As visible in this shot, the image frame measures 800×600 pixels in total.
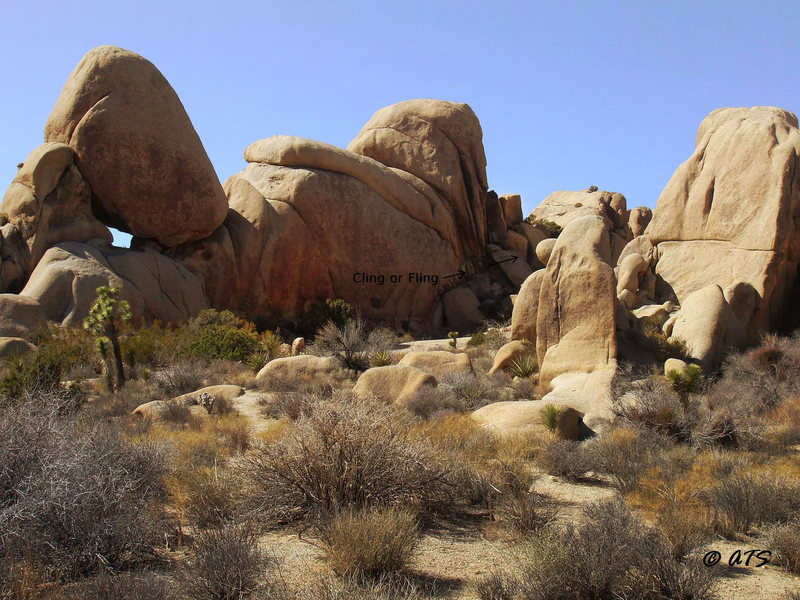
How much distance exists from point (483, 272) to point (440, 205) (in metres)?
4.15

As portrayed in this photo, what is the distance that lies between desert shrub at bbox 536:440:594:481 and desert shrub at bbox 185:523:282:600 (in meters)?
4.30

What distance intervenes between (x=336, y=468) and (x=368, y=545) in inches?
52.4

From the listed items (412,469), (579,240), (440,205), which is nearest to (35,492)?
(412,469)

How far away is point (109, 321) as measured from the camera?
16641 mm

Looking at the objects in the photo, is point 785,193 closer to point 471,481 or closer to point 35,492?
point 471,481

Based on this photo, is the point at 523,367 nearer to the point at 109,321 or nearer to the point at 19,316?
the point at 109,321

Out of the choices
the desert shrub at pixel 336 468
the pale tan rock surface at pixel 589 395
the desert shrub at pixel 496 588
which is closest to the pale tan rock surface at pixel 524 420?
the pale tan rock surface at pixel 589 395

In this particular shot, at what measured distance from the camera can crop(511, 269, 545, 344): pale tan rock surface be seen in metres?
16.3

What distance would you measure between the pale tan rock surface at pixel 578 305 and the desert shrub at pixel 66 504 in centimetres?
933

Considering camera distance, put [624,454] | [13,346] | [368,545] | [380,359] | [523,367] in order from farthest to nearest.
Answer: [380,359], [13,346], [523,367], [624,454], [368,545]

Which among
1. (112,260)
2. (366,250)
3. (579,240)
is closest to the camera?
(579,240)

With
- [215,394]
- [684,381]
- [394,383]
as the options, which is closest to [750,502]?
[684,381]

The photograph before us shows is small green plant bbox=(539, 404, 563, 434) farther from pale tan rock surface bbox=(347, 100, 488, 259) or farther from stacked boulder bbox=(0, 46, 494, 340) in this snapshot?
pale tan rock surface bbox=(347, 100, 488, 259)

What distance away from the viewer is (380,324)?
30.1 metres
